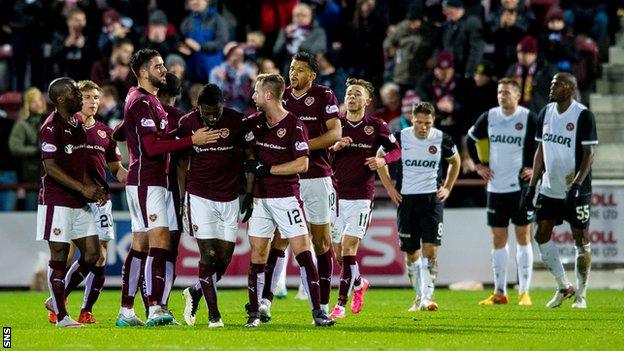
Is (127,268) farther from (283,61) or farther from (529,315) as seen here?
(283,61)

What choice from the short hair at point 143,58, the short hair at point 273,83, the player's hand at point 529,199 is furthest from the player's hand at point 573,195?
the short hair at point 143,58

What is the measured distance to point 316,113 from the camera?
13.4 metres

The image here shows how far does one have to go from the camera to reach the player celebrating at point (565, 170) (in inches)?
600

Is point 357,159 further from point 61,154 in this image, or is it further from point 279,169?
point 61,154

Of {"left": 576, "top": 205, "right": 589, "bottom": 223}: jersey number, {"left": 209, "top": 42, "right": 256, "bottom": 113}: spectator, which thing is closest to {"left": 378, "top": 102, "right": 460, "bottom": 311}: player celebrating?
{"left": 576, "top": 205, "right": 589, "bottom": 223}: jersey number

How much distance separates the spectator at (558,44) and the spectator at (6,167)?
7.98m

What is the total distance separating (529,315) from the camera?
14469 millimetres

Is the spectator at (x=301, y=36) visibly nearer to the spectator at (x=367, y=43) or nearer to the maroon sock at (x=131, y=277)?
the spectator at (x=367, y=43)

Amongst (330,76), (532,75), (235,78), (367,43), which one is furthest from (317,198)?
(367,43)

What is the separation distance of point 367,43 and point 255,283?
34.3ft

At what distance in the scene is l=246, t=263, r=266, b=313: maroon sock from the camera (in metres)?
12.5

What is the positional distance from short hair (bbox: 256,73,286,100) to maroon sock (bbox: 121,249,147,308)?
6.75 ft

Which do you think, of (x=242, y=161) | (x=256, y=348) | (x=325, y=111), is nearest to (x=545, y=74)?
(x=325, y=111)

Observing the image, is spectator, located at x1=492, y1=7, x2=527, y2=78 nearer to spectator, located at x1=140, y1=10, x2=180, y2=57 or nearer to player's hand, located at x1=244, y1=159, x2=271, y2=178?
spectator, located at x1=140, y1=10, x2=180, y2=57
